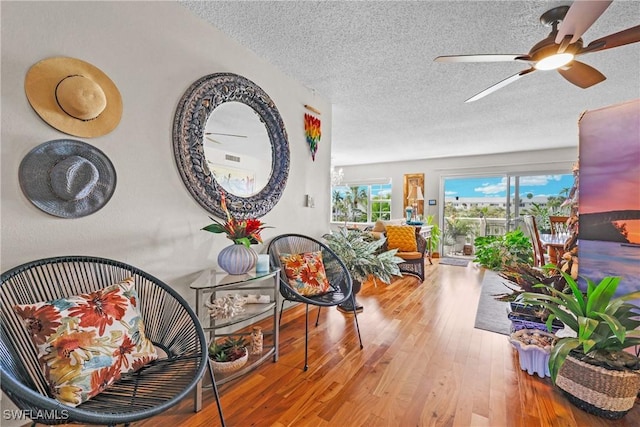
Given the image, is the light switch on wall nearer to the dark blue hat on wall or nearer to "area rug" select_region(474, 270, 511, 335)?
the dark blue hat on wall

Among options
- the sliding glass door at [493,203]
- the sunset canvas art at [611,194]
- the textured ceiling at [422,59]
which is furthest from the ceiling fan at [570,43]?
the sliding glass door at [493,203]

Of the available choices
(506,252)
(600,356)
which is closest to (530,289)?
(600,356)

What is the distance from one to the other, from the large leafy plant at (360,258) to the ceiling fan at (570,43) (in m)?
1.82

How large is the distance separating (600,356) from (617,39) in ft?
5.78

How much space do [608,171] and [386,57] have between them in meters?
1.75

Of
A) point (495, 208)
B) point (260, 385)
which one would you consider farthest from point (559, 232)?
point (260, 385)

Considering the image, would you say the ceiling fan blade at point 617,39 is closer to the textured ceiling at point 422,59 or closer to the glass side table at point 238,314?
the textured ceiling at point 422,59

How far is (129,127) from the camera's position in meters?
1.54

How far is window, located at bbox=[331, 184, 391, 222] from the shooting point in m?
7.50

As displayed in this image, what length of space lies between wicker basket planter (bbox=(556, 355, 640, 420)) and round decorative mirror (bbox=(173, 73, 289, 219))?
2.28 metres

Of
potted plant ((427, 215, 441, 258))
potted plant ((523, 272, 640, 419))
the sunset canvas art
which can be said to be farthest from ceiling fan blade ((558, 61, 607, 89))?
potted plant ((427, 215, 441, 258))

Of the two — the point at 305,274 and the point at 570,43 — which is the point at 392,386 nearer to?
the point at 305,274

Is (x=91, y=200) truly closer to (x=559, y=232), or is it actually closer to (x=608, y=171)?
(x=608, y=171)

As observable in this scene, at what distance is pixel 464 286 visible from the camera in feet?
12.6
